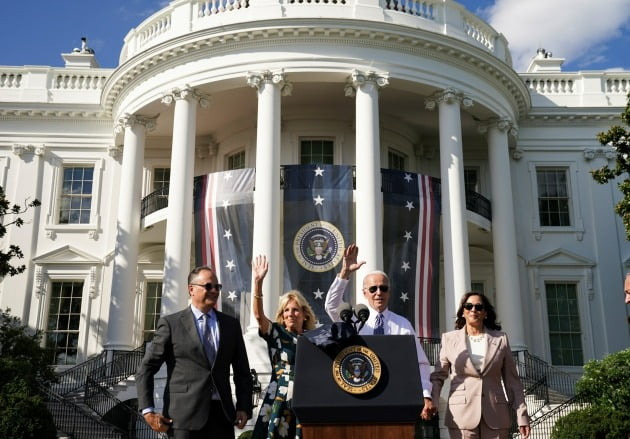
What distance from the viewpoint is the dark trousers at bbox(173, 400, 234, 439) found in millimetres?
5281

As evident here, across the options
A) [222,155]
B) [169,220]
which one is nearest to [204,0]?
[222,155]

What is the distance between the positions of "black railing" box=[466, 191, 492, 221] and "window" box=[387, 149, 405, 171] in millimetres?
2463

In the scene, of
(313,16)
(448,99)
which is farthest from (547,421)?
(313,16)

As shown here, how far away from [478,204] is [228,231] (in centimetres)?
810

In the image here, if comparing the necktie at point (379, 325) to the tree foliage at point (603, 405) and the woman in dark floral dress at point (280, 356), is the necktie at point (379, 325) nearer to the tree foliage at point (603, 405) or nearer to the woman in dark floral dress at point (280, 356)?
the woman in dark floral dress at point (280, 356)

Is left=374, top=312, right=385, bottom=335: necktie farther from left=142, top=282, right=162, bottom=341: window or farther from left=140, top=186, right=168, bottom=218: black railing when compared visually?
left=142, top=282, right=162, bottom=341: window

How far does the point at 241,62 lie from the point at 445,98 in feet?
19.3

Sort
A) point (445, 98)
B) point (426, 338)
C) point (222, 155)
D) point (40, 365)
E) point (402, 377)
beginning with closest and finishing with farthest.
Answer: point (402, 377)
point (40, 365)
point (426, 338)
point (445, 98)
point (222, 155)

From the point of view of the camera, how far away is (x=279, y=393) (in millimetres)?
5680

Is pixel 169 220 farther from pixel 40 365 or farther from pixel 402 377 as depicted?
pixel 402 377

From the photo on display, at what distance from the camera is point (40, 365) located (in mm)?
17281

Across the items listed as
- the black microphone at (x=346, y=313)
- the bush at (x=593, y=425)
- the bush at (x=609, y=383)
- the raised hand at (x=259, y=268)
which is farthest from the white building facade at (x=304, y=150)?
the black microphone at (x=346, y=313)

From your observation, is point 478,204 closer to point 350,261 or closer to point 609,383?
point 609,383

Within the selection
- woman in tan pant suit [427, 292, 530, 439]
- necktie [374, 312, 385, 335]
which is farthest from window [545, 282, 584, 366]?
necktie [374, 312, 385, 335]
